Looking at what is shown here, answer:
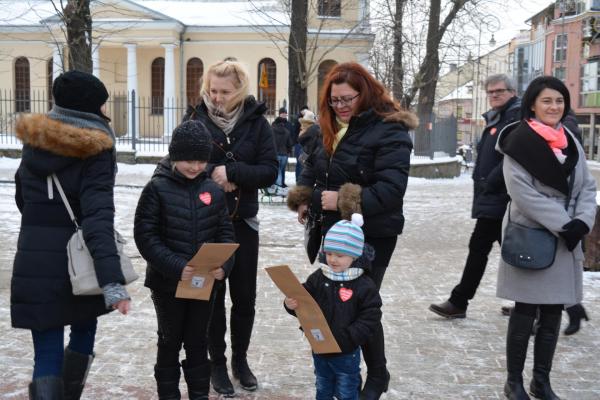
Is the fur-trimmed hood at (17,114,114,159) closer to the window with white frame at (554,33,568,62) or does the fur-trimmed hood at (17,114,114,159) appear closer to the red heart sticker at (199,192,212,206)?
the red heart sticker at (199,192,212,206)

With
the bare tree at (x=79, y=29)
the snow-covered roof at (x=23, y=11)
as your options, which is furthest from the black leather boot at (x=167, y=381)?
the snow-covered roof at (x=23, y=11)

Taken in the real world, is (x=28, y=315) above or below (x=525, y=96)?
below

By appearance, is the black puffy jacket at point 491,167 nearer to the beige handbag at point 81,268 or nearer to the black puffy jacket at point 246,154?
the black puffy jacket at point 246,154

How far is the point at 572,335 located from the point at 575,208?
1859 mm

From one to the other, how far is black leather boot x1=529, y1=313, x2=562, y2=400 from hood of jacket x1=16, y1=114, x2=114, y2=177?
2763mm

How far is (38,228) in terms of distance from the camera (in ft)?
10.8

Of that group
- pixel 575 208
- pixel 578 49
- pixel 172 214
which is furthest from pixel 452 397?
pixel 578 49

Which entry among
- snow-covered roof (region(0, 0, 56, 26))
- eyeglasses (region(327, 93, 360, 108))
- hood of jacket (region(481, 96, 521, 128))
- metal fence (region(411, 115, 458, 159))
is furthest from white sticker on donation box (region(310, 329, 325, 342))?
snow-covered roof (region(0, 0, 56, 26))

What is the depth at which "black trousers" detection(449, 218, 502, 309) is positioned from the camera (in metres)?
5.76

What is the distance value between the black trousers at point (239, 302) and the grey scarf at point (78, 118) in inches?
47.5

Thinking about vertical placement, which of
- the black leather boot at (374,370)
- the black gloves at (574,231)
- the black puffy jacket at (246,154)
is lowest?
the black leather boot at (374,370)

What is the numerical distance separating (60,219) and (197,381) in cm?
115

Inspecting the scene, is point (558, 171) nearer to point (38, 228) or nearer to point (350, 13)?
point (38, 228)

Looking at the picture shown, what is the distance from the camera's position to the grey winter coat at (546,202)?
13.0 ft
